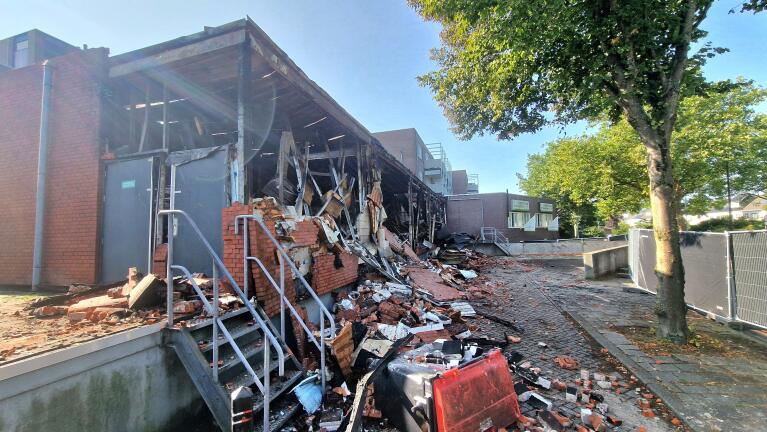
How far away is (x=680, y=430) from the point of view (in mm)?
3061

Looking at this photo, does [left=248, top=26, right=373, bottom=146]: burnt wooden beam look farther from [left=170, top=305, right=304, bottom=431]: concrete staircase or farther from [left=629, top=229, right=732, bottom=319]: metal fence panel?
[left=629, top=229, right=732, bottom=319]: metal fence panel

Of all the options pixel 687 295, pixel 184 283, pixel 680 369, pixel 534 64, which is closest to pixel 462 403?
pixel 184 283

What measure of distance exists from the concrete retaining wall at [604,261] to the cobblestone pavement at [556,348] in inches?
146

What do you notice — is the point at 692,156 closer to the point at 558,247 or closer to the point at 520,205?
the point at 558,247

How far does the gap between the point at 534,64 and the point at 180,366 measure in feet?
23.0

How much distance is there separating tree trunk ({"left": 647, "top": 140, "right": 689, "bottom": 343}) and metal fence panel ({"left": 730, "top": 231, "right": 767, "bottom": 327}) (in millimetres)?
1204

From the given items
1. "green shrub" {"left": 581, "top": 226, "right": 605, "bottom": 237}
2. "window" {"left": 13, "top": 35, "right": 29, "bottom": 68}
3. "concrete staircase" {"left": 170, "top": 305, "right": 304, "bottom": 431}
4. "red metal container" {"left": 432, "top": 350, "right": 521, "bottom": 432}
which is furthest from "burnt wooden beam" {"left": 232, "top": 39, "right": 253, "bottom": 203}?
"green shrub" {"left": 581, "top": 226, "right": 605, "bottom": 237}

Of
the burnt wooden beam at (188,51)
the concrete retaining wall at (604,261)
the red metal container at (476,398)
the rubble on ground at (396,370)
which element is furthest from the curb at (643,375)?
the concrete retaining wall at (604,261)

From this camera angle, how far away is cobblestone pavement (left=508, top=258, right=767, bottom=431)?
3260 mm

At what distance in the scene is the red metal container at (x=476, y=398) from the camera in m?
2.61

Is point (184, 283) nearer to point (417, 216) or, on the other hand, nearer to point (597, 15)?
point (597, 15)

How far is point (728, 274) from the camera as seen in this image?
19.0 feet

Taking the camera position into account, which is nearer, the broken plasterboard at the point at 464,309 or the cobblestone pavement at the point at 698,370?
the cobblestone pavement at the point at 698,370

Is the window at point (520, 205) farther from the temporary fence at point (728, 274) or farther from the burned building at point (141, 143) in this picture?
the burned building at point (141, 143)
